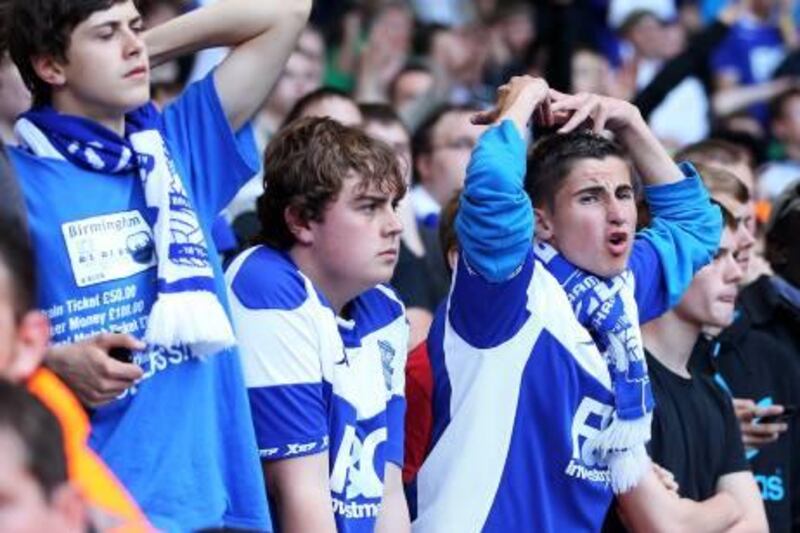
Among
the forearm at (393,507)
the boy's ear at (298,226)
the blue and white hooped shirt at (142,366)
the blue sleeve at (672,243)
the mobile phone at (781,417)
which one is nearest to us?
the blue and white hooped shirt at (142,366)

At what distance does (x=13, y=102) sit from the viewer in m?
5.48

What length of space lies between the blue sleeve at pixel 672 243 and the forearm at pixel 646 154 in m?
0.03

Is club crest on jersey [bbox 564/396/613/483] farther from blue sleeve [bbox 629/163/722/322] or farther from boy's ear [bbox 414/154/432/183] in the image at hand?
boy's ear [bbox 414/154/432/183]

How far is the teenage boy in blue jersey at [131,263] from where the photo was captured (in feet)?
15.0

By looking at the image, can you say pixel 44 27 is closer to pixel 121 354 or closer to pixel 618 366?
pixel 121 354

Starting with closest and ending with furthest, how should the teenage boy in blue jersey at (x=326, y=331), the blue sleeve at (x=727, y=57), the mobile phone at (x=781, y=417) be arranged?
1. the teenage boy in blue jersey at (x=326, y=331)
2. the mobile phone at (x=781, y=417)
3. the blue sleeve at (x=727, y=57)

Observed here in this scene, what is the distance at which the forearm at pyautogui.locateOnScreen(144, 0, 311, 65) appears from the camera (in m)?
5.25

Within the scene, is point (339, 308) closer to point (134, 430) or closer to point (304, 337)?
point (304, 337)

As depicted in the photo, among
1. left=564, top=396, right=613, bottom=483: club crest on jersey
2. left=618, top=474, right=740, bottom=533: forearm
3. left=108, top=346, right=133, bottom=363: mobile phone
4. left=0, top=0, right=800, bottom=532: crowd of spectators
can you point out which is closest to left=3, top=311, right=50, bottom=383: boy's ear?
left=0, top=0, right=800, bottom=532: crowd of spectators

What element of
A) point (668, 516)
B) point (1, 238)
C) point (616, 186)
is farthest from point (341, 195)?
point (1, 238)

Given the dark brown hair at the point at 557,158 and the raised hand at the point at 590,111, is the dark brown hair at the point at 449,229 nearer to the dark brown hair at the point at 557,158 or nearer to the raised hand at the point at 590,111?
the dark brown hair at the point at 557,158

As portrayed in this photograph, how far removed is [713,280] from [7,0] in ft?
8.27

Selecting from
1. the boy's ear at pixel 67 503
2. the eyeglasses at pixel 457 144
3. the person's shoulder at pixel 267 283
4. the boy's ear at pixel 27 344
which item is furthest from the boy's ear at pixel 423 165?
the boy's ear at pixel 67 503

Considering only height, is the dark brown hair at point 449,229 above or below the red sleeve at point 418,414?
above
